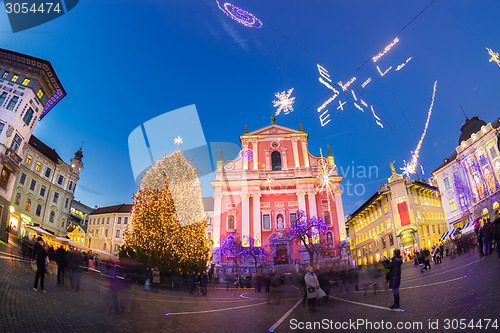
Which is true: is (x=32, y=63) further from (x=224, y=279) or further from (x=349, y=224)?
(x=349, y=224)

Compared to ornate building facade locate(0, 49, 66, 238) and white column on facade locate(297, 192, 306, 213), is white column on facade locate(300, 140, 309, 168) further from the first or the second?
ornate building facade locate(0, 49, 66, 238)

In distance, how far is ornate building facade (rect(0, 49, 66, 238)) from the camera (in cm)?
2872

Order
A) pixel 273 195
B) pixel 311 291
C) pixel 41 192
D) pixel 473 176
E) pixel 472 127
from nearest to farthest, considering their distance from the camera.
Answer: pixel 311 291
pixel 41 192
pixel 273 195
pixel 473 176
pixel 472 127

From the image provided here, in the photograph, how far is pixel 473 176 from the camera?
4125 centimetres

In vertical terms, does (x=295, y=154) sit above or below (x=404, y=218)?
above

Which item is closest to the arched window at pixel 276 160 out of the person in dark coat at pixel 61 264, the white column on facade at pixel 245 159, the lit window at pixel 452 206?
the white column on facade at pixel 245 159

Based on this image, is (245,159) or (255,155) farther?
(255,155)

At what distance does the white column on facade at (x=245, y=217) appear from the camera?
37344 millimetres

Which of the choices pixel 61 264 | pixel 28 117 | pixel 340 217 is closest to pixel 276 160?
pixel 340 217

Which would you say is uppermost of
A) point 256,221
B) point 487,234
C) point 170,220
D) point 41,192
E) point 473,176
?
Answer: point 473,176

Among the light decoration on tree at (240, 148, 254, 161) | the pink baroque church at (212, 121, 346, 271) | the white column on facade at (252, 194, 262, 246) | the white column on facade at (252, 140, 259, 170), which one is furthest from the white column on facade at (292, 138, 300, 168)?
the white column on facade at (252, 194, 262, 246)

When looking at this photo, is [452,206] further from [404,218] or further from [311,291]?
[311,291]

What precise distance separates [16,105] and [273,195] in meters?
32.6

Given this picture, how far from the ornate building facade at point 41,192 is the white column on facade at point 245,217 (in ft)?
86.7
